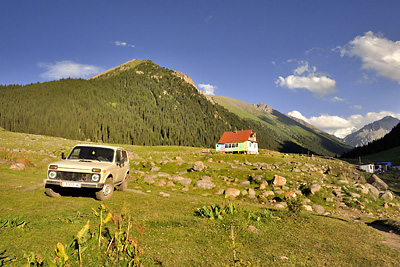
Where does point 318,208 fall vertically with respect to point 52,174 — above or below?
below

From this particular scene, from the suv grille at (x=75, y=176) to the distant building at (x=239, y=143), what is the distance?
214 feet

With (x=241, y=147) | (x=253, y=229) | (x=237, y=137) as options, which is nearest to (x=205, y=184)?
(x=253, y=229)

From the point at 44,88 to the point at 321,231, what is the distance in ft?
650

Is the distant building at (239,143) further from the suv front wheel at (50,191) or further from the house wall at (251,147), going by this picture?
the suv front wheel at (50,191)

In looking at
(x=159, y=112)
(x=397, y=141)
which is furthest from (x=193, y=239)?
(x=159, y=112)

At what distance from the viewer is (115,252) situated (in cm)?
548

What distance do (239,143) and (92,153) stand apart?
6432cm

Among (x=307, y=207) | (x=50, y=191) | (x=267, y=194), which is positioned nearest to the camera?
(x=50, y=191)

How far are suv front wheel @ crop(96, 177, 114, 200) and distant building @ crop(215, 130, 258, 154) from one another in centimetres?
6389

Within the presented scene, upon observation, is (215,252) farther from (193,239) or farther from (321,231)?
(321,231)

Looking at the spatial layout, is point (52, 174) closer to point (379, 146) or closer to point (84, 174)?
point (84, 174)

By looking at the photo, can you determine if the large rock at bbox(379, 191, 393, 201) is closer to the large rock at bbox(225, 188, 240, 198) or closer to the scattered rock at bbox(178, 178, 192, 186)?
the large rock at bbox(225, 188, 240, 198)

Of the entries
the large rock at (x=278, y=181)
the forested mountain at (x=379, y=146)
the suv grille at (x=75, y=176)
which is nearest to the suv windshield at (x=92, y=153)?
the suv grille at (x=75, y=176)

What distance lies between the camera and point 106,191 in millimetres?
11219
